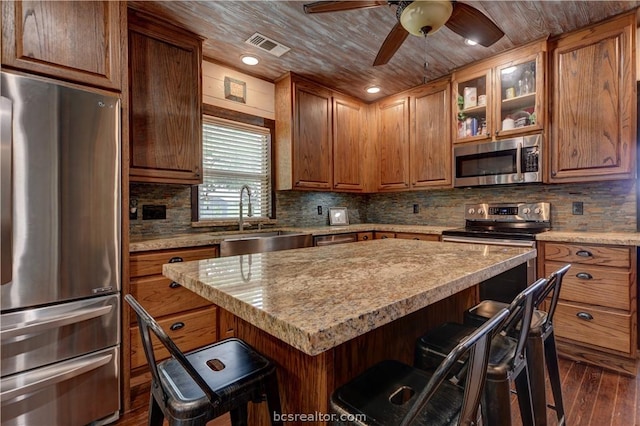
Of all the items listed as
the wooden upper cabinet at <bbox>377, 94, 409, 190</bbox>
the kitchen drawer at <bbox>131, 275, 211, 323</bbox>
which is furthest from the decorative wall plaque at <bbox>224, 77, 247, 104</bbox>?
the kitchen drawer at <bbox>131, 275, 211, 323</bbox>

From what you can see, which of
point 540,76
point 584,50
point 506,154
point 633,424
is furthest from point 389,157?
point 633,424

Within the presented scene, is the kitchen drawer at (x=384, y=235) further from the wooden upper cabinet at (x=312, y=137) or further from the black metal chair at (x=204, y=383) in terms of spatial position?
the black metal chair at (x=204, y=383)

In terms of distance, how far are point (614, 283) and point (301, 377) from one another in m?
2.34

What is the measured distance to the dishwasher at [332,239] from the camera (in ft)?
9.80

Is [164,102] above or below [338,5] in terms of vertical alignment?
below

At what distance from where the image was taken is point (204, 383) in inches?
29.9

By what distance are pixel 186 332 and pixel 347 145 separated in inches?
103

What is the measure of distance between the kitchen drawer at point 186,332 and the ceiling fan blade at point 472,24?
239 cm

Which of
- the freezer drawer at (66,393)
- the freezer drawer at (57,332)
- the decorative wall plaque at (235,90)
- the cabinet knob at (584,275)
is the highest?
the decorative wall plaque at (235,90)

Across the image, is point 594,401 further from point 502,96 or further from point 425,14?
point 502,96

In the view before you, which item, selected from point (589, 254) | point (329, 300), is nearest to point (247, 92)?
point (329, 300)

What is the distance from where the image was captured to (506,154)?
2820mm

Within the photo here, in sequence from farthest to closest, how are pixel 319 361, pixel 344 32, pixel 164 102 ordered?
pixel 344 32 < pixel 164 102 < pixel 319 361

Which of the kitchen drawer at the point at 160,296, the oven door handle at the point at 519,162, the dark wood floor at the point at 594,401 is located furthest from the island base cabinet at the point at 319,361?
the oven door handle at the point at 519,162
